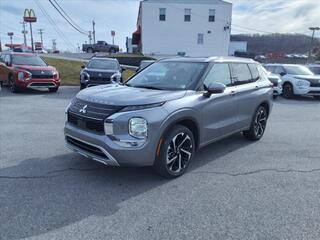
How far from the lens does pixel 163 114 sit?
4.02 m

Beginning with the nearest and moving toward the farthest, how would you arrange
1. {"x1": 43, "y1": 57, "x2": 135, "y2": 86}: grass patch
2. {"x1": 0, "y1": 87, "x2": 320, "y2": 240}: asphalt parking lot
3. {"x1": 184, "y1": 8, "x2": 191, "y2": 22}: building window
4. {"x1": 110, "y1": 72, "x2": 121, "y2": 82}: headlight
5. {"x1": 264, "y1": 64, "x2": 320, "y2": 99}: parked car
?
1. {"x1": 0, "y1": 87, "x2": 320, "y2": 240}: asphalt parking lot
2. {"x1": 110, "y1": 72, "x2": 121, "y2": 82}: headlight
3. {"x1": 264, "y1": 64, "x2": 320, "y2": 99}: parked car
4. {"x1": 43, "y1": 57, "x2": 135, "y2": 86}: grass patch
5. {"x1": 184, "y1": 8, "x2": 191, "y2": 22}: building window

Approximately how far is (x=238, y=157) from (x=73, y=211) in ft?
10.4

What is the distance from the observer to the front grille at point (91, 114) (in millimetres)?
3948

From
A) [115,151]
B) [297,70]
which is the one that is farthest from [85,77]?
[297,70]

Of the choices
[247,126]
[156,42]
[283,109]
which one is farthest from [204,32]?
[247,126]

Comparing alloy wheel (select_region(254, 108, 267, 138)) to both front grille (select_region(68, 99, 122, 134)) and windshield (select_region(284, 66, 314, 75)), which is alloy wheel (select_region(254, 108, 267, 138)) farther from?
windshield (select_region(284, 66, 314, 75))

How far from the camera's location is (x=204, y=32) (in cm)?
4231

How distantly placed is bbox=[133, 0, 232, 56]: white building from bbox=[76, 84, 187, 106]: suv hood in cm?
Answer: 3841

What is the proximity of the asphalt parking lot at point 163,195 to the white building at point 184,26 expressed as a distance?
37.4m

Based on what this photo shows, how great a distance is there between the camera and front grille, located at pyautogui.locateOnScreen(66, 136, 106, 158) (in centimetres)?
405

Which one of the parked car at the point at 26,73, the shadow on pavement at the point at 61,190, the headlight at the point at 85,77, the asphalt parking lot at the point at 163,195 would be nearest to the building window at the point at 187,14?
the parked car at the point at 26,73

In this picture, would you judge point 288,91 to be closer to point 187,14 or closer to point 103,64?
point 103,64

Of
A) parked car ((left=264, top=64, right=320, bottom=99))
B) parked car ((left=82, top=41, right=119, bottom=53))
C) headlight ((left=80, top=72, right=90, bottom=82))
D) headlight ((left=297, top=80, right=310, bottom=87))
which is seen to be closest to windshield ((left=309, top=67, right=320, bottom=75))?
parked car ((left=264, top=64, right=320, bottom=99))

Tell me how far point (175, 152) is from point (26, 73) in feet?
34.6
